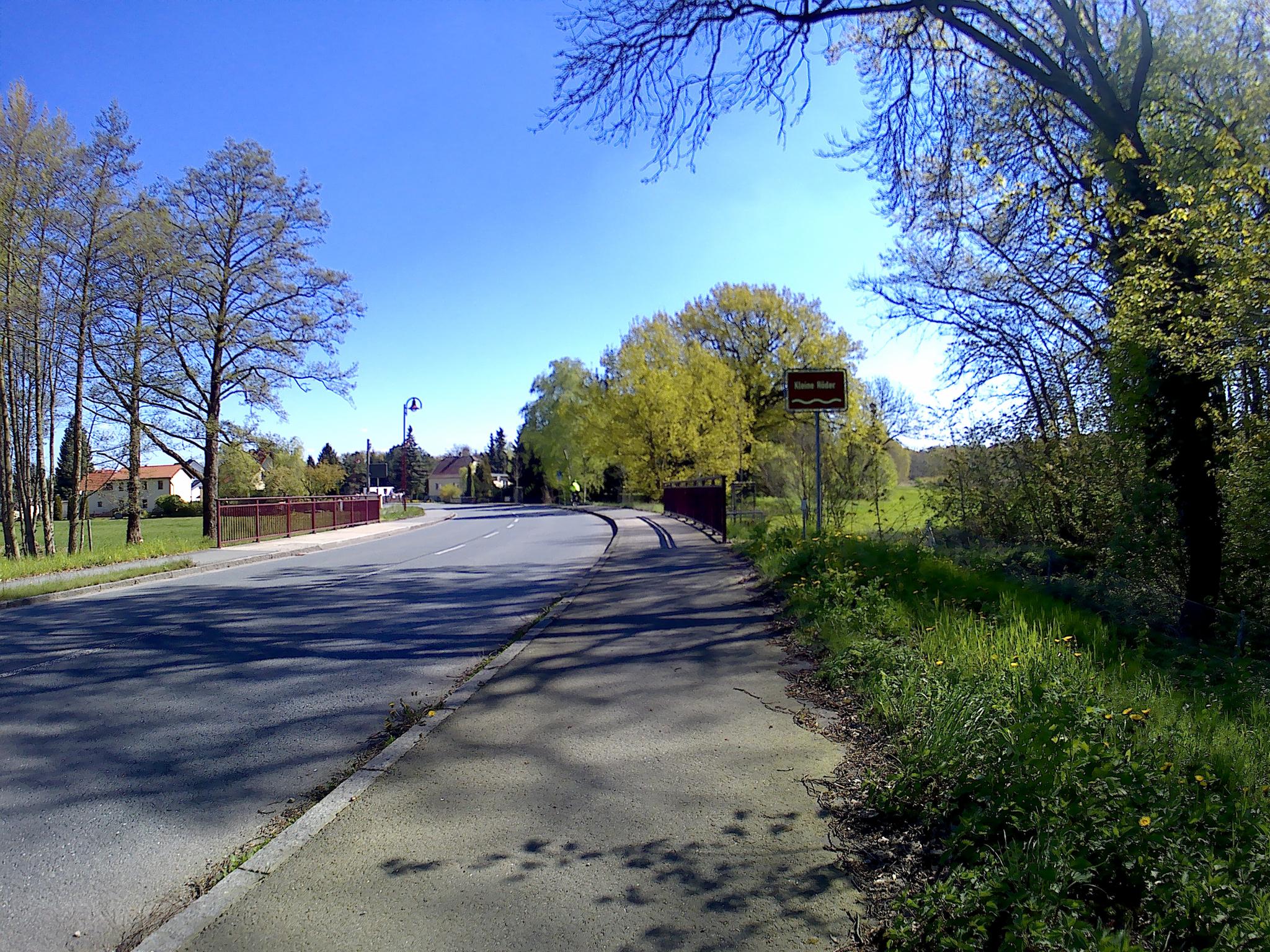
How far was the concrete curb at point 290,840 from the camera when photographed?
9.82ft

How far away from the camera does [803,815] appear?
3.84m

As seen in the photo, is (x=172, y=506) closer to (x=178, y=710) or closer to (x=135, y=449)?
(x=135, y=449)

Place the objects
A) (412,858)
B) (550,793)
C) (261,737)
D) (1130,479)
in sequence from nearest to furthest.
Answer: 1. (412,858)
2. (550,793)
3. (261,737)
4. (1130,479)

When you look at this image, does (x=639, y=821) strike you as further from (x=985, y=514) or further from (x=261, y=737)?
(x=985, y=514)

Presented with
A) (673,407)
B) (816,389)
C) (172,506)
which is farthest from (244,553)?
(172,506)

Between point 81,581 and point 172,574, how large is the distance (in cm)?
212

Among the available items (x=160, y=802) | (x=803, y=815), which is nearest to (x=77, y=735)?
(x=160, y=802)

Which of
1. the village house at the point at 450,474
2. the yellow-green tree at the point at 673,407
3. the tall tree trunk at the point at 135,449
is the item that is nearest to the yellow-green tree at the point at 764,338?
the yellow-green tree at the point at 673,407

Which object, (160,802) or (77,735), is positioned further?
(77,735)

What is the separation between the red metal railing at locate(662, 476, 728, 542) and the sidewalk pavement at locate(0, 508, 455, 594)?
11.7 m

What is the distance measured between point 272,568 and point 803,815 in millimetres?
16328

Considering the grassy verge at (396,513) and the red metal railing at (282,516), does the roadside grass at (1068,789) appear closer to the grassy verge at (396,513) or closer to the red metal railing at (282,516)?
the red metal railing at (282,516)

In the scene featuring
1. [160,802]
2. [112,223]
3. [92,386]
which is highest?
[112,223]

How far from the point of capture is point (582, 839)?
3.67 m
